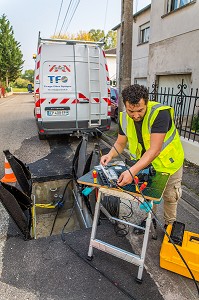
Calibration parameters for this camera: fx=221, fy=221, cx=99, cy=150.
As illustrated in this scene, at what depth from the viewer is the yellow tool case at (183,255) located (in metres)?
2.08

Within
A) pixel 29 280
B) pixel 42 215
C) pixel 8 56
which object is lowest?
pixel 42 215

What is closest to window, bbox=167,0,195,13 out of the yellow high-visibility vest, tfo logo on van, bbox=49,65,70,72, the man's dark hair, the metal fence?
the metal fence

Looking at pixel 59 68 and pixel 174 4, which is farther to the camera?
pixel 174 4

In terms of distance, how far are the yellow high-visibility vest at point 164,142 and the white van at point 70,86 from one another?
372 cm

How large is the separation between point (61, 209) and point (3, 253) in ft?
5.76

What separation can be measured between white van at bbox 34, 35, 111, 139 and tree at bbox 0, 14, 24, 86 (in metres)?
32.0

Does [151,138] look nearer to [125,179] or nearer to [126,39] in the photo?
[125,179]

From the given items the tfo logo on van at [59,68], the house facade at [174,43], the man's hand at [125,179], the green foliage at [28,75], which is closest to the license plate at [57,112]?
the tfo logo on van at [59,68]

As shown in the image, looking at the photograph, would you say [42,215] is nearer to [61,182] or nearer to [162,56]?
[61,182]

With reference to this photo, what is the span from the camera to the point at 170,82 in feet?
28.0

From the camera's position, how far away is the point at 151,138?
2.02 meters

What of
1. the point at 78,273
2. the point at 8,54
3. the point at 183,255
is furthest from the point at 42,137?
the point at 8,54

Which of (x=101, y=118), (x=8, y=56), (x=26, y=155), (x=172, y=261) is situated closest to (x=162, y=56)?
(x=101, y=118)

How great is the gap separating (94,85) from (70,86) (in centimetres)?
65
